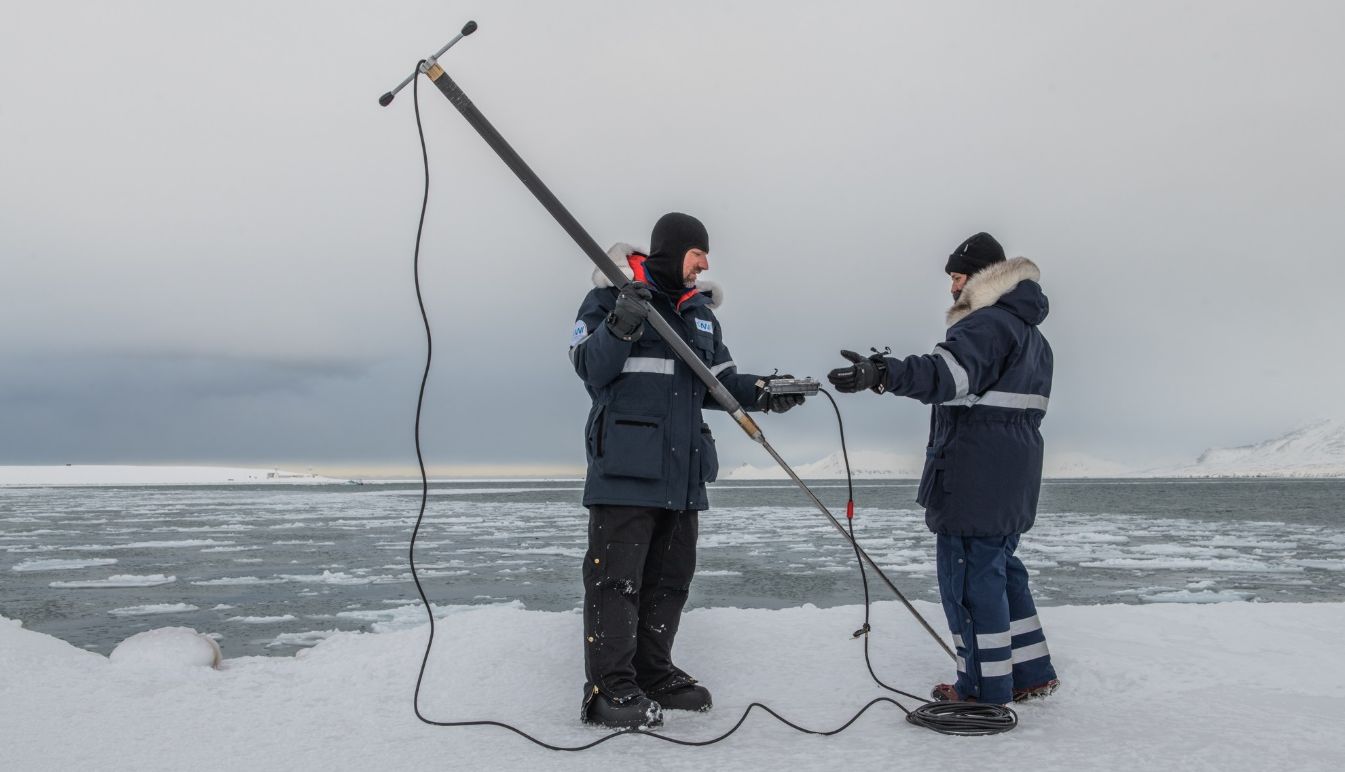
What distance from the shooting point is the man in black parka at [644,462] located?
108 inches

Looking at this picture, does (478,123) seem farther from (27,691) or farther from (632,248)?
(27,691)

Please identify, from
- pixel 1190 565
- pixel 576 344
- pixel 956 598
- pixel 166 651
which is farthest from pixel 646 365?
pixel 1190 565

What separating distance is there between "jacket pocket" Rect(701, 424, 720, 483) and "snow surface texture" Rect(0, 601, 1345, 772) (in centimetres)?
80

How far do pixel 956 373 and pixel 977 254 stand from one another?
2.20 ft

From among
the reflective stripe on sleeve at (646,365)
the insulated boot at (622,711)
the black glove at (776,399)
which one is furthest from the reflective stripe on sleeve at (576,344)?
the insulated boot at (622,711)

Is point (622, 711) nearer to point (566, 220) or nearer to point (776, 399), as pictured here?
point (776, 399)

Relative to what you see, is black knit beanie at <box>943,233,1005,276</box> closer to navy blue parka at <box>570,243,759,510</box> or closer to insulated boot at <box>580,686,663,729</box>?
navy blue parka at <box>570,243,759,510</box>

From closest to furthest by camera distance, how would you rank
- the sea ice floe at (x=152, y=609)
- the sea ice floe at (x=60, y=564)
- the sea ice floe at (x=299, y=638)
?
1. the sea ice floe at (x=299, y=638)
2. the sea ice floe at (x=152, y=609)
3. the sea ice floe at (x=60, y=564)

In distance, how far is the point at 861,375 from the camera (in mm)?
2592

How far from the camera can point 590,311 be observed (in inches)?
117

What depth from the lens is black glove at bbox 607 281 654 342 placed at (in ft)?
8.57

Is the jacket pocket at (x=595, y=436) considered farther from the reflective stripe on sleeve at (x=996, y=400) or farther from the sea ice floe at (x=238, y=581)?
the sea ice floe at (x=238, y=581)

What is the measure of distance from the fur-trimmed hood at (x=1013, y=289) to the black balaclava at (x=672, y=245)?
3.31 feet

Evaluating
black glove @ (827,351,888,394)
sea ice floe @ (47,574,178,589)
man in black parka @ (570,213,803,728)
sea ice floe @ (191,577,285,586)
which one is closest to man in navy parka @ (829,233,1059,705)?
black glove @ (827,351,888,394)
